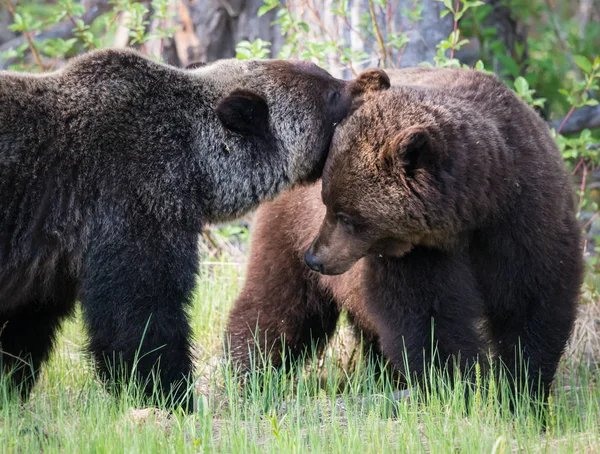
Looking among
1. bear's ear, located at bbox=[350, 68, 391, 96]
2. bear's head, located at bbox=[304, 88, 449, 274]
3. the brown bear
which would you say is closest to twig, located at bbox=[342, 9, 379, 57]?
the brown bear

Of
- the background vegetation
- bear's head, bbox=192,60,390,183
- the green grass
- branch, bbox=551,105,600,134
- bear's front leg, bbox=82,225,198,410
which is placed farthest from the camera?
branch, bbox=551,105,600,134

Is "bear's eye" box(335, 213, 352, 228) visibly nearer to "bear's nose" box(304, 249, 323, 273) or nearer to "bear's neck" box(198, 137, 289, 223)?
"bear's nose" box(304, 249, 323, 273)

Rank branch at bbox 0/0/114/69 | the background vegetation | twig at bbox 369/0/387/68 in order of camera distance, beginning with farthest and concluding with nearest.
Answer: branch at bbox 0/0/114/69 < twig at bbox 369/0/387/68 < the background vegetation

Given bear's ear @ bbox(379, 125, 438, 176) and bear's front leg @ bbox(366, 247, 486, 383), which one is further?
bear's front leg @ bbox(366, 247, 486, 383)

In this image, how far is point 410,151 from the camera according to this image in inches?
213

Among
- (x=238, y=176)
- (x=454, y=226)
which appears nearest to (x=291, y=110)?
(x=238, y=176)

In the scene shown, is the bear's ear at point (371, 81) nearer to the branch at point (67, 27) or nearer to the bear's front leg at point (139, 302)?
the bear's front leg at point (139, 302)

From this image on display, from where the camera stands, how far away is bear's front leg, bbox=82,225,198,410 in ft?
17.8

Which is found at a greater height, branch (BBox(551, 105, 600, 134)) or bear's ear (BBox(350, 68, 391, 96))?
bear's ear (BBox(350, 68, 391, 96))

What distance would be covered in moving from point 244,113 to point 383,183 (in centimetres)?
106

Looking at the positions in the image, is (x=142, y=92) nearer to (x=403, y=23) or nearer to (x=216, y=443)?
(x=216, y=443)

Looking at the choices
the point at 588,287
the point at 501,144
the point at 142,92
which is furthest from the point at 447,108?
the point at 588,287

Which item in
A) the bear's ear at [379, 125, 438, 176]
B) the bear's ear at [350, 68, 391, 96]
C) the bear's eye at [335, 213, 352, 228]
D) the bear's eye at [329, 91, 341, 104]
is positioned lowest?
the bear's eye at [335, 213, 352, 228]

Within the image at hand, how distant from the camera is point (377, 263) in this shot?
5945mm
